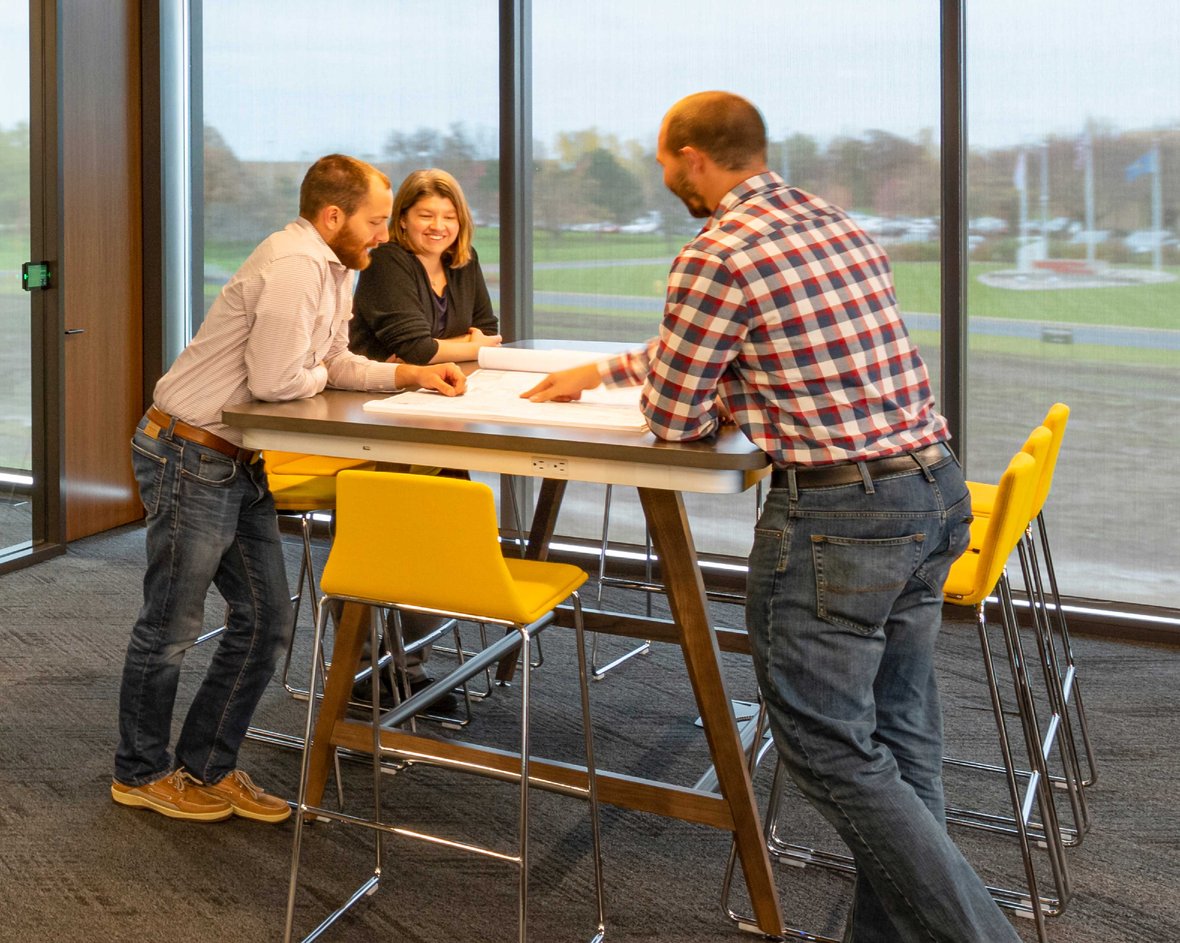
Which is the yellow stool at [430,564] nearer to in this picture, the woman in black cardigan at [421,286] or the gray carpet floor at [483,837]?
the gray carpet floor at [483,837]

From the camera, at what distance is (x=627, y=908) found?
2.71 metres

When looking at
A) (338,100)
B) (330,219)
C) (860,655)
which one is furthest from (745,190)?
(338,100)

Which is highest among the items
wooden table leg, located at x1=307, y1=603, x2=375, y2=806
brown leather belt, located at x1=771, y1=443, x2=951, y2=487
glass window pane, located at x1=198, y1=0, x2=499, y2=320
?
glass window pane, located at x1=198, y1=0, x2=499, y2=320

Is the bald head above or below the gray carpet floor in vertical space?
above

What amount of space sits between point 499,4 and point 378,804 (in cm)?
331

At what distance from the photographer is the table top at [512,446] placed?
2.33 metres

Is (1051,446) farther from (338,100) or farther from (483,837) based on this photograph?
(338,100)

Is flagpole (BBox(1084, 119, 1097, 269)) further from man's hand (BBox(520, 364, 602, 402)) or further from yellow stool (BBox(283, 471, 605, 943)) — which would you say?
yellow stool (BBox(283, 471, 605, 943))

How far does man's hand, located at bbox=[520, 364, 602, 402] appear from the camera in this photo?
2600 millimetres

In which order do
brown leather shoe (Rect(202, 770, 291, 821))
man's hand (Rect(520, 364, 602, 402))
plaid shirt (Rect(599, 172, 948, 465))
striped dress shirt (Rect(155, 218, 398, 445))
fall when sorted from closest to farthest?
plaid shirt (Rect(599, 172, 948, 465))
man's hand (Rect(520, 364, 602, 402))
striped dress shirt (Rect(155, 218, 398, 445))
brown leather shoe (Rect(202, 770, 291, 821))

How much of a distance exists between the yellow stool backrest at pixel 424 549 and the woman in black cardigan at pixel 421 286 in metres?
1.12

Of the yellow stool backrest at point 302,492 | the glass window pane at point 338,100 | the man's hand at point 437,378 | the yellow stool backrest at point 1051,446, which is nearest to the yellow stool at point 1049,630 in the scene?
the yellow stool backrest at point 1051,446

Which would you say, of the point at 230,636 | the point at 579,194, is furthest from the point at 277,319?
the point at 579,194

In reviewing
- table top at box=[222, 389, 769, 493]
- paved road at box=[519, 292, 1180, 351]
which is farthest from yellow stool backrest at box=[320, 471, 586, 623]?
paved road at box=[519, 292, 1180, 351]
